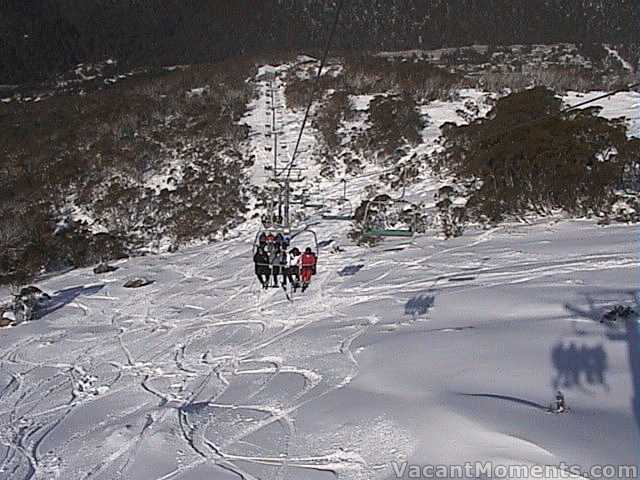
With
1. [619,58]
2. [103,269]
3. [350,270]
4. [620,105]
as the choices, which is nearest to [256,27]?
[619,58]

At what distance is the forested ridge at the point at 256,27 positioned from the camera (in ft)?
137

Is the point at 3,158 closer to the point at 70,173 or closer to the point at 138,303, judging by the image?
the point at 70,173

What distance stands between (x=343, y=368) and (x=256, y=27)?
45.2 meters

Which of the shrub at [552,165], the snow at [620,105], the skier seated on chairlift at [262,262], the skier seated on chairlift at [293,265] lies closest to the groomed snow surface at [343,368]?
the skier seated on chairlift at [293,265]

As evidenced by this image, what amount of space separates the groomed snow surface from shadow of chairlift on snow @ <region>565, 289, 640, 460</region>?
5cm

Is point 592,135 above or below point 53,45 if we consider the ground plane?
below

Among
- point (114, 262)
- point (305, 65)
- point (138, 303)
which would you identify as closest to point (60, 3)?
point (305, 65)

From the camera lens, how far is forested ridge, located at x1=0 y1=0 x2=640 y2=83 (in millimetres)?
41844

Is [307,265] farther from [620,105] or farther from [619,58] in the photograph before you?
[619,58]

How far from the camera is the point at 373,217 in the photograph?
18453mm

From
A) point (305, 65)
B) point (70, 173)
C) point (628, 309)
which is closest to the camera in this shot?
point (628, 309)

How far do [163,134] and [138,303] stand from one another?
46.6 feet

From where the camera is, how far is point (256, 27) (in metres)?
49.7

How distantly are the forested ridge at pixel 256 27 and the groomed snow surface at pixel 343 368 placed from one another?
29.8 m
